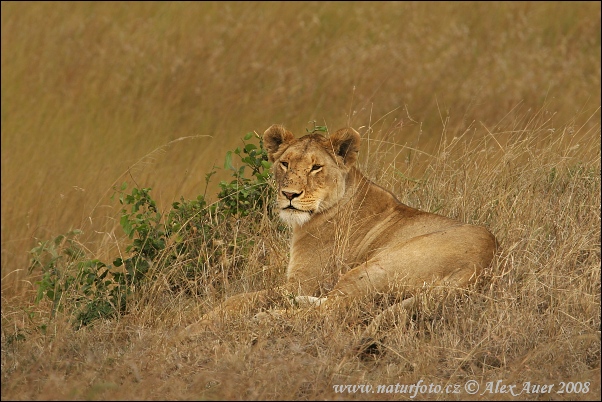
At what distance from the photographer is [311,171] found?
5.91 meters

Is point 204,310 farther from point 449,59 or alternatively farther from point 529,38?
point 529,38

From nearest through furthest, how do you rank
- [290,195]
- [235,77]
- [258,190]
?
[290,195] → [258,190] → [235,77]

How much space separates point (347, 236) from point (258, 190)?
0.99 metres

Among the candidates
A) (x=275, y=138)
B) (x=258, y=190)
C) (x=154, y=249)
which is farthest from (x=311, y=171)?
(x=154, y=249)

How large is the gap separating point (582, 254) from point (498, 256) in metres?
0.53

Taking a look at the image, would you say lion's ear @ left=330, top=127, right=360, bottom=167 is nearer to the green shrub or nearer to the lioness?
the lioness

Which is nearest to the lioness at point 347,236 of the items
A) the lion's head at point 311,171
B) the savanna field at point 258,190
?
the lion's head at point 311,171

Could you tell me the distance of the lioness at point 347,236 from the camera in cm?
541

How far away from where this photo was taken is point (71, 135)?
10.2m

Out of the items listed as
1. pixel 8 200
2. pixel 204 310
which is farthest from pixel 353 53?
pixel 204 310

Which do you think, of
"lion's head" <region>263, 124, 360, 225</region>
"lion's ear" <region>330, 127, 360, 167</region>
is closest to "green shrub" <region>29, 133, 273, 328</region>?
"lion's head" <region>263, 124, 360, 225</region>

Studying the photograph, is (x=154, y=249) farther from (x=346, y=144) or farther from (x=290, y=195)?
(x=346, y=144)

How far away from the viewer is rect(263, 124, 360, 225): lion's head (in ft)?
19.2

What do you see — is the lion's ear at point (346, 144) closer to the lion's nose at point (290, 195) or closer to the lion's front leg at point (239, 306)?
the lion's nose at point (290, 195)
